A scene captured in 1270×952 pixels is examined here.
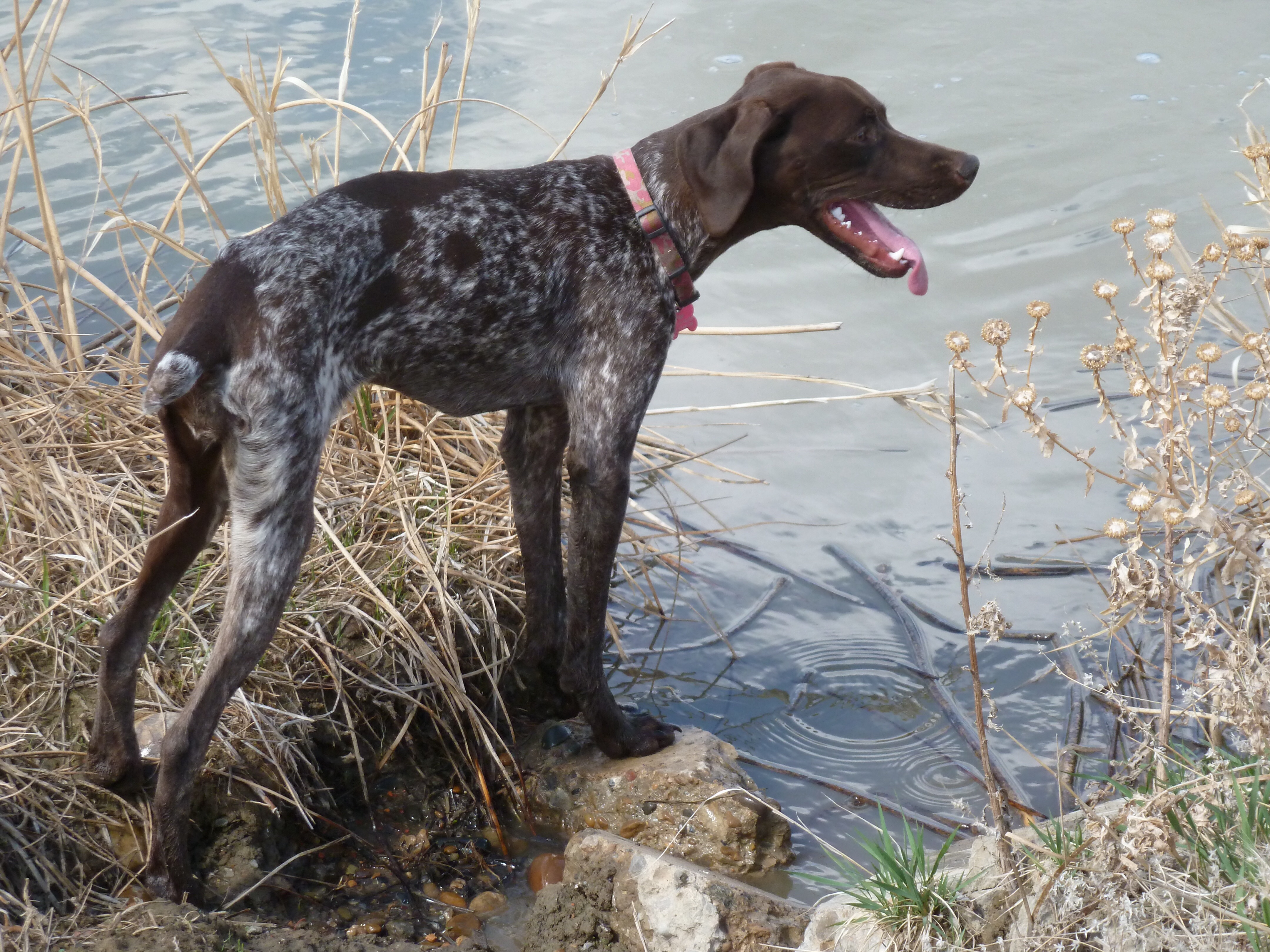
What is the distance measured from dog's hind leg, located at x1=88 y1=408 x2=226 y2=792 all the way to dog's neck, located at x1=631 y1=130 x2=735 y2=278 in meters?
1.41

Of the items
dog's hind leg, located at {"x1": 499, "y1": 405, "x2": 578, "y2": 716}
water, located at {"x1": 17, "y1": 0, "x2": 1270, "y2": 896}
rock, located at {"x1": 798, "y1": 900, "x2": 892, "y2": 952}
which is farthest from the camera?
water, located at {"x1": 17, "y1": 0, "x2": 1270, "y2": 896}

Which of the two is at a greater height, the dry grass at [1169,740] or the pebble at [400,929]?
the dry grass at [1169,740]

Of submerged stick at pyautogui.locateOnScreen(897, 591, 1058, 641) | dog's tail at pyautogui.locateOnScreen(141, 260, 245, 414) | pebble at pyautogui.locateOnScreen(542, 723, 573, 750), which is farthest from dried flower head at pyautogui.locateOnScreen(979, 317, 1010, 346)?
submerged stick at pyautogui.locateOnScreen(897, 591, 1058, 641)

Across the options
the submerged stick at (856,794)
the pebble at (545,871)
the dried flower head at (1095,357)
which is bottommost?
the pebble at (545,871)

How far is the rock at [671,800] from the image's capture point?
3438 mm

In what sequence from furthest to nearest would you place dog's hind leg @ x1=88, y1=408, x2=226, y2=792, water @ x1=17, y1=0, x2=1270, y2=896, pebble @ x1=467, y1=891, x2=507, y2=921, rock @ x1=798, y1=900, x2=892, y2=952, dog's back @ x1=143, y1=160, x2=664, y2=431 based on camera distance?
water @ x1=17, y1=0, x2=1270, y2=896 → pebble @ x1=467, y1=891, x2=507, y2=921 → dog's hind leg @ x1=88, y1=408, x2=226, y2=792 → dog's back @ x1=143, y1=160, x2=664, y2=431 → rock @ x1=798, y1=900, x2=892, y2=952

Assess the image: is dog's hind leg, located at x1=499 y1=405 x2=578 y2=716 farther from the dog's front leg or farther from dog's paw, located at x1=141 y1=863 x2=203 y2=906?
dog's paw, located at x1=141 y1=863 x2=203 y2=906

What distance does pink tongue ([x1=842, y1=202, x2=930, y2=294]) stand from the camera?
3.51 metres

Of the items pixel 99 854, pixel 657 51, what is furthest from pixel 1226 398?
pixel 657 51

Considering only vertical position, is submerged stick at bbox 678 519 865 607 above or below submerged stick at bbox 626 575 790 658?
above

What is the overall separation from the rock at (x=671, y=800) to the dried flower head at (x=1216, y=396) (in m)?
1.65

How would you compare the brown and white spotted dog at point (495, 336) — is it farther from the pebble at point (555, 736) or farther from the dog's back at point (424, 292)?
the pebble at point (555, 736)

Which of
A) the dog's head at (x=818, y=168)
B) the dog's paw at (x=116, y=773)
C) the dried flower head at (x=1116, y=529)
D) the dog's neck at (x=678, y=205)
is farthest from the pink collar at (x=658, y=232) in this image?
the dog's paw at (x=116, y=773)

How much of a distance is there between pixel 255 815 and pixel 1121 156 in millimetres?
6834
